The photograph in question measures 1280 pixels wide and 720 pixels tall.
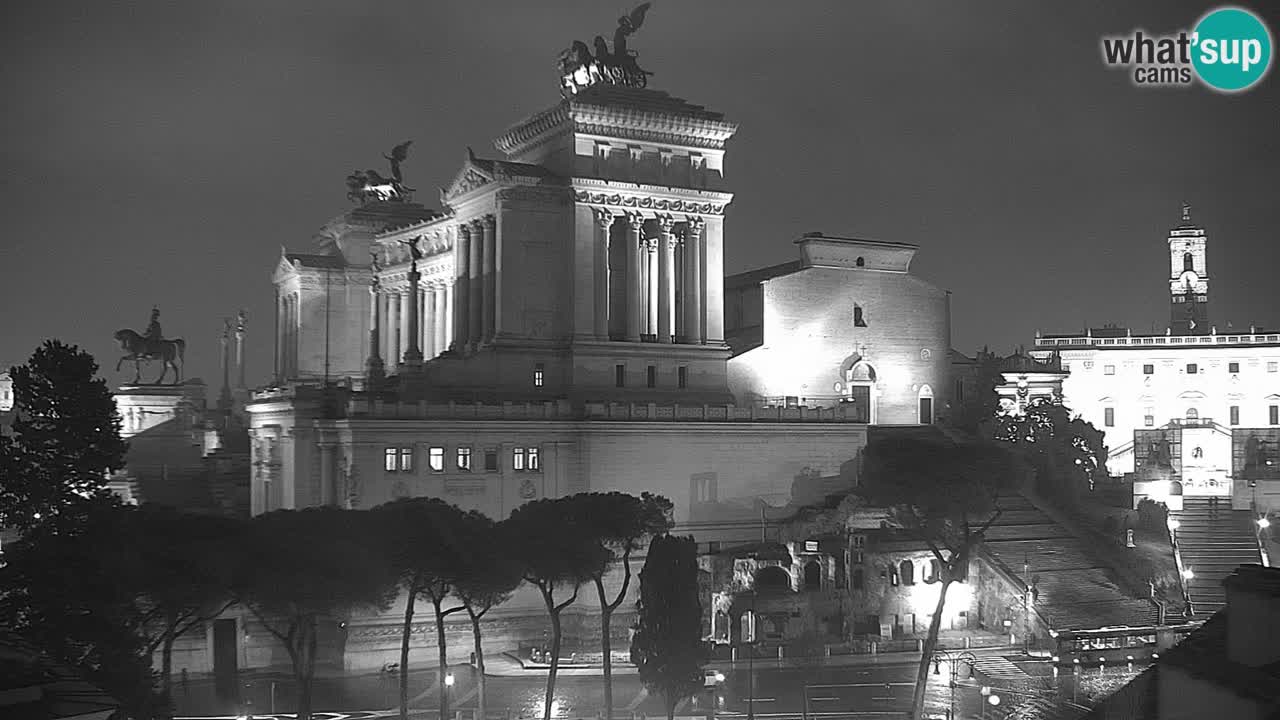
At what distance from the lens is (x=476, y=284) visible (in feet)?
272

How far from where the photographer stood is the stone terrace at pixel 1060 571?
66875 millimetres

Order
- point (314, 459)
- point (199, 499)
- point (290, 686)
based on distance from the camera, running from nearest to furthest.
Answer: point (290, 686) < point (314, 459) < point (199, 499)

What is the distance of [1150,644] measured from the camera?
64688mm

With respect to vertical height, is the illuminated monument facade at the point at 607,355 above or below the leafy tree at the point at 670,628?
above

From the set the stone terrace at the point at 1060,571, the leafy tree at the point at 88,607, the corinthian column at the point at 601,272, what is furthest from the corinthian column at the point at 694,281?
the leafy tree at the point at 88,607

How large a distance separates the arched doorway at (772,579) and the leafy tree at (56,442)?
101ft

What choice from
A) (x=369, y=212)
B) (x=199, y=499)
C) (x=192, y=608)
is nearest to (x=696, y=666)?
(x=192, y=608)

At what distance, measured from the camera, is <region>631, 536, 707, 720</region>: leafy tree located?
169 ft

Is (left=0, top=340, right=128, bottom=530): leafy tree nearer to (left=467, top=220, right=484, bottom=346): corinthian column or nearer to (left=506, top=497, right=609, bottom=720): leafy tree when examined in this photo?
(left=506, top=497, right=609, bottom=720): leafy tree

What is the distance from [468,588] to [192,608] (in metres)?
10.7

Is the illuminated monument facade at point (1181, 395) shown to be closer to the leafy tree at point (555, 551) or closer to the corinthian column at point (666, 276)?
the corinthian column at point (666, 276)

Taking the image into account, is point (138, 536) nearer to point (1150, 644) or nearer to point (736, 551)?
point (736, 551)

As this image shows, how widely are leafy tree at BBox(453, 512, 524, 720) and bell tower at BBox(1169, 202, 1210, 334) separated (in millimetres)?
95891

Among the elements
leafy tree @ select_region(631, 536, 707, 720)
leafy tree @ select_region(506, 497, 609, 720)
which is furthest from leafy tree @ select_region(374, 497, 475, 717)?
leafy tree @ select_region(631, 536, 707, 720)
